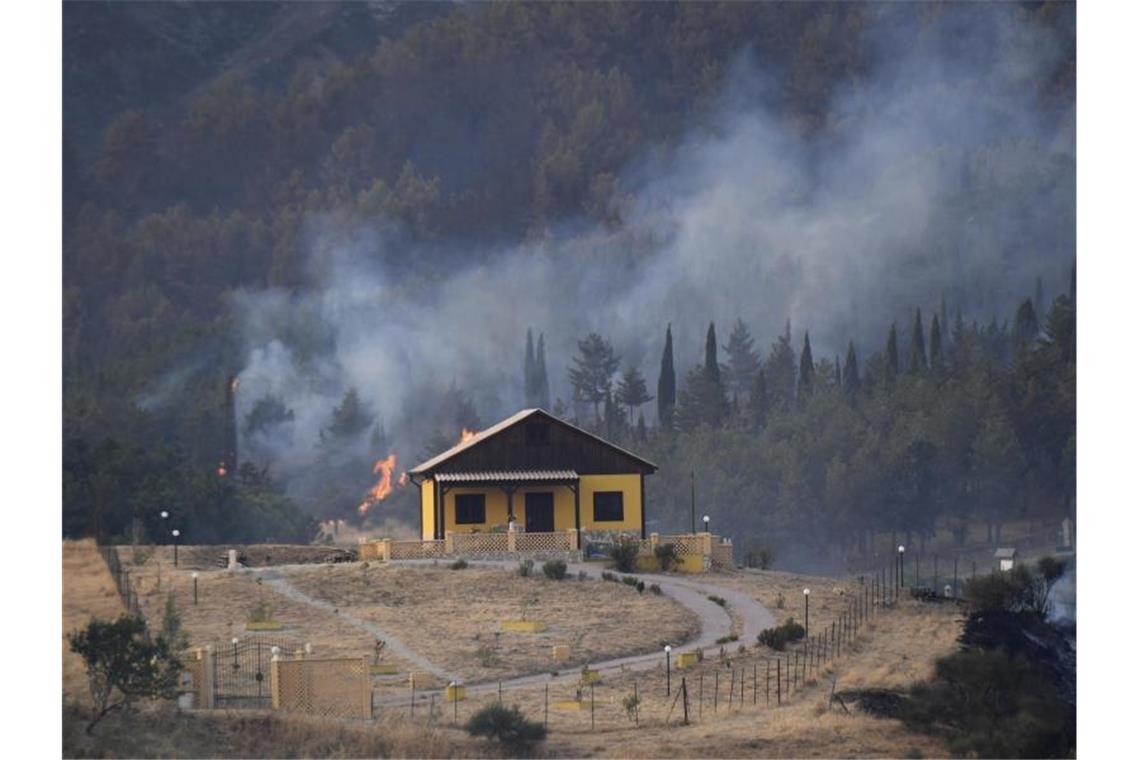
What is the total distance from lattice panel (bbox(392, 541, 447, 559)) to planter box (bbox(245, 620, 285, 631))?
486 inches

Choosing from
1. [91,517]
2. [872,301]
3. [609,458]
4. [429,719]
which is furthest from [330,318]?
[429,719]

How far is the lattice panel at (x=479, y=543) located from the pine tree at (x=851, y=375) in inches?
2518

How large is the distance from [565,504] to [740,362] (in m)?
73.6

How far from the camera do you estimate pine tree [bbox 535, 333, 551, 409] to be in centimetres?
15625

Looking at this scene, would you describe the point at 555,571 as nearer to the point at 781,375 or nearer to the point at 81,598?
the point at 81,598

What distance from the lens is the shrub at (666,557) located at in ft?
257

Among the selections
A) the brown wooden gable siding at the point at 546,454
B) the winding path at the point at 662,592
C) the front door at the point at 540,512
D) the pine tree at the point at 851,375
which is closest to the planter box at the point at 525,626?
the winding path at the point at 662,592

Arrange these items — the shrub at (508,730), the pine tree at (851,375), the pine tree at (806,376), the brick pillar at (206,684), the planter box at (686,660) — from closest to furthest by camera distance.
→ 1. the shrub at (508,730)
2. the brick pillar at (206,684)
3. the planter box at (686,660)
4. the pine tree at (851,375)
5. the pine tree at (806,376)

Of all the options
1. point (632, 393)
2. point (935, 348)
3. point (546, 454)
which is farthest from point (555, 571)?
point (632, 393)

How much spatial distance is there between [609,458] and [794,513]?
1694 inches

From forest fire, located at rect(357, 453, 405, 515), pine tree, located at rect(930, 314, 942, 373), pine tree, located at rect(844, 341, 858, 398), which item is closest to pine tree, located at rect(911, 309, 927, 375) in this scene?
pine tree, located at rect(930, 314, 942, 373)

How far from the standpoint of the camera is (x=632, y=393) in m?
148

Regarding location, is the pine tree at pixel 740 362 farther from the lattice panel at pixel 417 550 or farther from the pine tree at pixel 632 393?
the lattice panel at pixel 417 550

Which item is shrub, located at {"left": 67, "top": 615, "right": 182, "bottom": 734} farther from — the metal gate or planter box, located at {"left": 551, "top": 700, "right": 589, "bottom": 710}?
planter box, located at {"left": 551, "top": 700, "right": 589, "bottom": 710}
